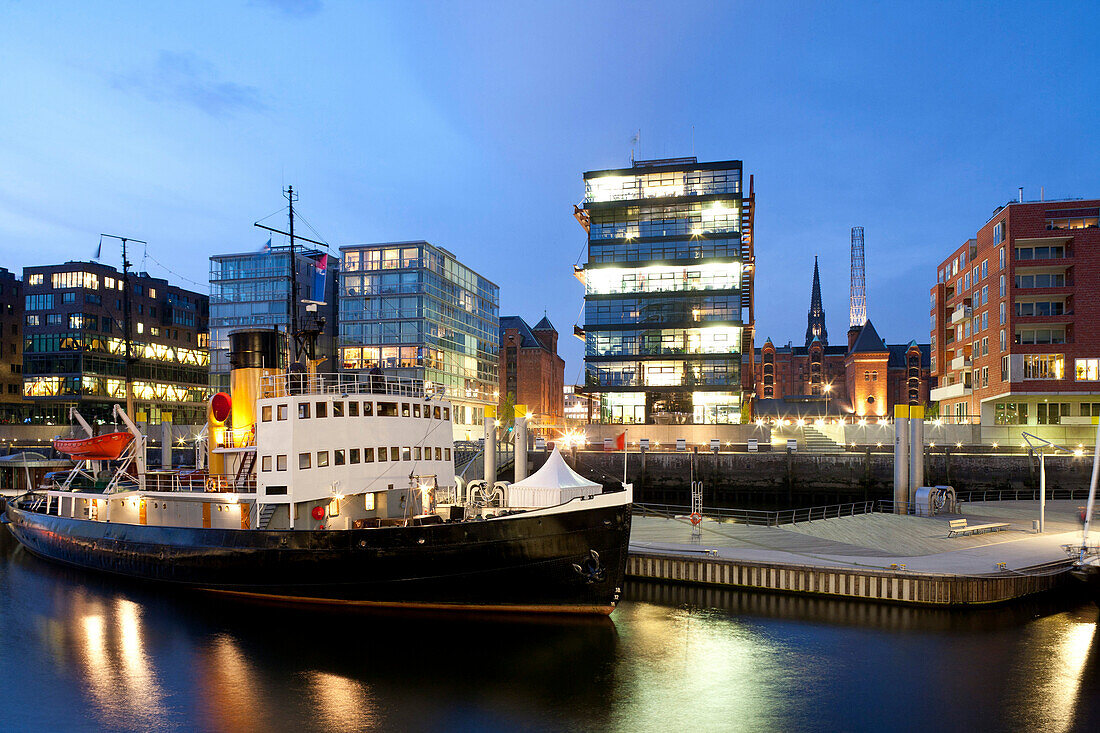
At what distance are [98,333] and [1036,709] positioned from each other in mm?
109998

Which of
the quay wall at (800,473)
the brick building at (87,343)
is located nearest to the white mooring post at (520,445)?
the quay wall at (800,473)

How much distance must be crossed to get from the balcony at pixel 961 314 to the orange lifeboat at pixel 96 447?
75.8 m

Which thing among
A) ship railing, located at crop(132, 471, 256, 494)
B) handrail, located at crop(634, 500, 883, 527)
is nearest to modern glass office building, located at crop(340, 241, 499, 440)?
handrail, located at crop(634, 500, 883, 527)

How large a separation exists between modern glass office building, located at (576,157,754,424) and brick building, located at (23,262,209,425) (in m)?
61.9

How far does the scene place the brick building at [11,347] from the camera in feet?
329

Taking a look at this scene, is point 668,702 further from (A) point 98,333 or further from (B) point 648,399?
(A) point 98,333

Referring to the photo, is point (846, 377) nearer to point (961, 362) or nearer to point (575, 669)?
point (961, 362)

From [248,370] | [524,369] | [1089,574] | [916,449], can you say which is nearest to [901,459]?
[916,449]

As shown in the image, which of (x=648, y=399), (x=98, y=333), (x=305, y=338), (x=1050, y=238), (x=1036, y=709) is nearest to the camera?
(x=1036, y=709)

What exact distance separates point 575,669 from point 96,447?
2640 centimetres

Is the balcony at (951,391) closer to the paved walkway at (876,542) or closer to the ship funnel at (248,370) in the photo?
the paved walkway at (876,542)

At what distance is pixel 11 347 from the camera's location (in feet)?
336

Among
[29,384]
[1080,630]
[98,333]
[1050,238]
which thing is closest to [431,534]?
[1080,630]

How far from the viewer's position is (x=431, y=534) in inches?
906
